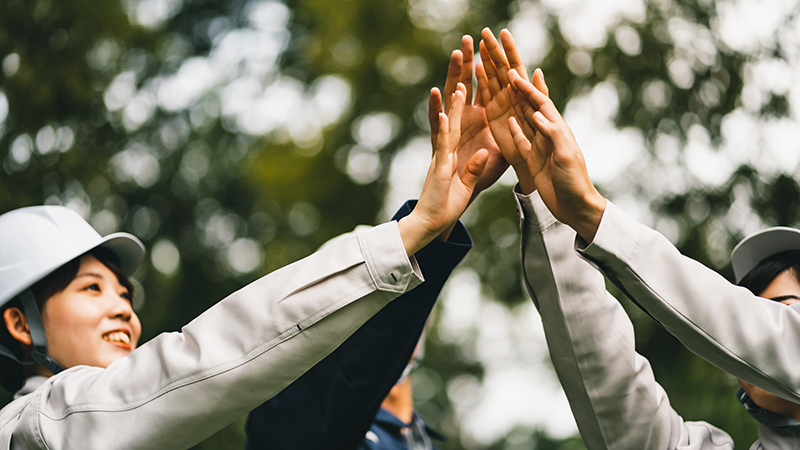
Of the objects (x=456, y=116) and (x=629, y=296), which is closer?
(x=629, y=296)

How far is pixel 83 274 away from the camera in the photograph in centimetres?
294

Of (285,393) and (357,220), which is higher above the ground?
(285,393)

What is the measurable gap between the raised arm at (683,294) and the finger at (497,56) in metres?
0.38

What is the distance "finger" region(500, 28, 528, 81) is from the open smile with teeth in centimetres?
190

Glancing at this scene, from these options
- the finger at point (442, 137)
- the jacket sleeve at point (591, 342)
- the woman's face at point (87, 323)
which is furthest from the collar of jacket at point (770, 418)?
the woman's face at point (87, 323)

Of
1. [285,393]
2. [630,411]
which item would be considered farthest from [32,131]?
[630,411]

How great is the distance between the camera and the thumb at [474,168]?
2.48m

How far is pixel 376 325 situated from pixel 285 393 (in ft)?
1.61

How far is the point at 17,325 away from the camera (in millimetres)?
2879

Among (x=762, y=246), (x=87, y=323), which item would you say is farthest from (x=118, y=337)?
(x=762, y=246)

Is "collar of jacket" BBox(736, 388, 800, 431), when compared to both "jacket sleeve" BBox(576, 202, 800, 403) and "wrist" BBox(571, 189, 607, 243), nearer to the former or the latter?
"jacket sleeve" BBox(576, 202, 800, 403)

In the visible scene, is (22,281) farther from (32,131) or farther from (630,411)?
(32,131)

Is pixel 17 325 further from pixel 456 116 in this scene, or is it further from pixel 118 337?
pixel 456 116

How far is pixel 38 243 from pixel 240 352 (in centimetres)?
132
